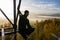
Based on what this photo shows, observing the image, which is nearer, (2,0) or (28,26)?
(28,26)

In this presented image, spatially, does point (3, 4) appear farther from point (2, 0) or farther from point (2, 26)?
point (2, 26)

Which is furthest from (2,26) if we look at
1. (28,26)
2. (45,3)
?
(45,3)

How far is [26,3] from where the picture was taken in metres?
3.09

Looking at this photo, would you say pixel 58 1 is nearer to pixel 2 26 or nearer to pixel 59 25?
pixel 59 25

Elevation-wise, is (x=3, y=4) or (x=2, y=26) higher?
(x=3, y=4)

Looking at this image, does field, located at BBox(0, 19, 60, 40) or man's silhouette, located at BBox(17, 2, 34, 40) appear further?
field, located at BBox(0, 19, 60, 40)

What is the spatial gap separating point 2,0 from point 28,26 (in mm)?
546

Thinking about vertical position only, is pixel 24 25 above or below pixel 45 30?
above

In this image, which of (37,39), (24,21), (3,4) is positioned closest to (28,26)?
(24,21)

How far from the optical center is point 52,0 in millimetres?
3121

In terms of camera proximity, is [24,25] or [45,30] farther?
[45,30]

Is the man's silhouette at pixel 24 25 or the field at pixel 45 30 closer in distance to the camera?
the man's silhouette at pixel 24 25

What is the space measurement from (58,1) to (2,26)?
0.86 m

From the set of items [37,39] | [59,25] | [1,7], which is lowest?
[37,39]
